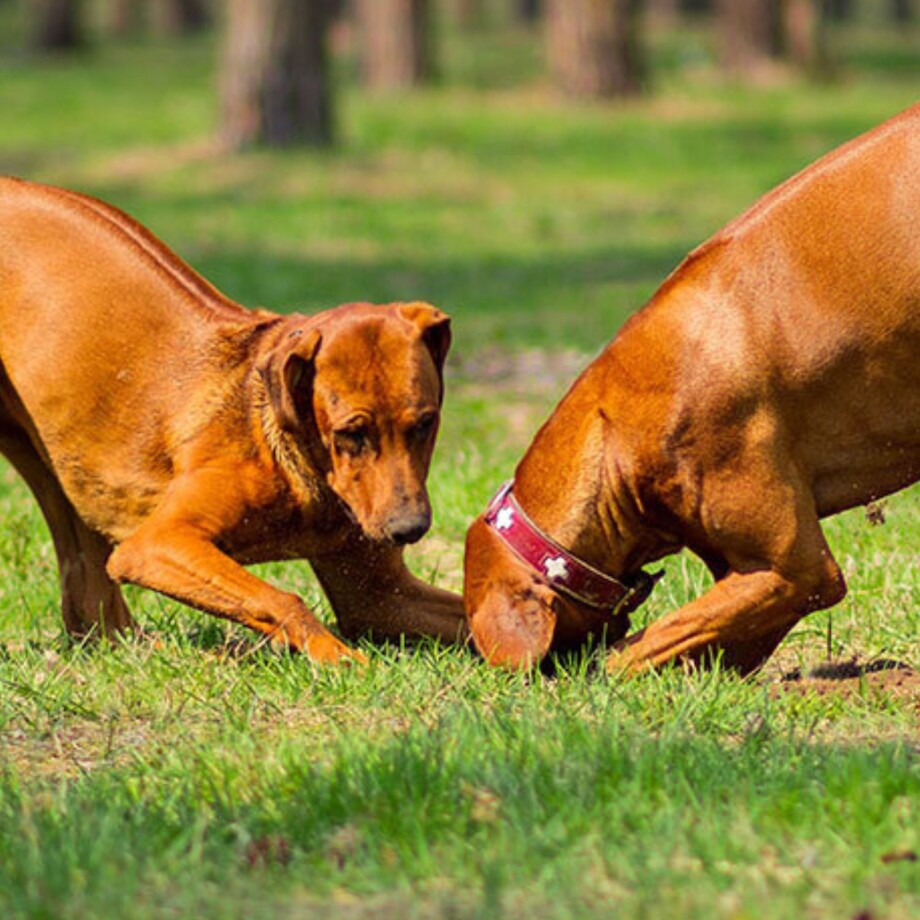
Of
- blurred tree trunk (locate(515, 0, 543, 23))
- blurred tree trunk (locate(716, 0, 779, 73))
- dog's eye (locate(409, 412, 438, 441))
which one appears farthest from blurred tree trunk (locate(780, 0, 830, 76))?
dog's eye (locate(409, 412, 438, 441))

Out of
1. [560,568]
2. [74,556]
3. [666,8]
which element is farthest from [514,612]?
[666,8]

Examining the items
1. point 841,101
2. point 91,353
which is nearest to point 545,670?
point 91,353

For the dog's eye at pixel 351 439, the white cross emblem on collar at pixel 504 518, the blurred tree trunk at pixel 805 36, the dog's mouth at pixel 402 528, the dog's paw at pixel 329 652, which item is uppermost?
the dog's eye at pixel 351 439

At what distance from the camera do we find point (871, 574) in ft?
19.5

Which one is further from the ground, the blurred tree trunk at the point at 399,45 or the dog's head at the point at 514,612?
the dog's head at the point at 514,612

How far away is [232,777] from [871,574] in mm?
2475

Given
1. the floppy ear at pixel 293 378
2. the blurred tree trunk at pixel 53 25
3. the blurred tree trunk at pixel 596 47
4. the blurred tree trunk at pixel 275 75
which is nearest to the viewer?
the floppy ear at pixel 293 378

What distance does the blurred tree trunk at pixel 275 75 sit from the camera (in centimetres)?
1752

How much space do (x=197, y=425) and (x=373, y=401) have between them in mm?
714

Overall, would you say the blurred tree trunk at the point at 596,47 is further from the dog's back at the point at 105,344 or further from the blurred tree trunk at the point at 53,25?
the dog's back at the point at 105,344

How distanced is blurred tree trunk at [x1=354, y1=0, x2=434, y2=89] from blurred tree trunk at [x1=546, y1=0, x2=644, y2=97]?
237 centimetres

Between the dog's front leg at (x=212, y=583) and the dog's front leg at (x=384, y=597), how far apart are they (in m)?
0.33

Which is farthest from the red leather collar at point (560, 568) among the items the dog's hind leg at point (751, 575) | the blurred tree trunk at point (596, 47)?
the blurred tree trunk at point (596, 47)

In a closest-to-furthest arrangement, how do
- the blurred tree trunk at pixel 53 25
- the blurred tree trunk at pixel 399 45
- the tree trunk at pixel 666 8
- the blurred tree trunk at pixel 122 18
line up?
the blurred tree trunk at pixel 399 45, the blurred tree trunk at pixel 53 25, the blurred tree trunk at pixel 122 18, the tree trunk at pixel 666 8
